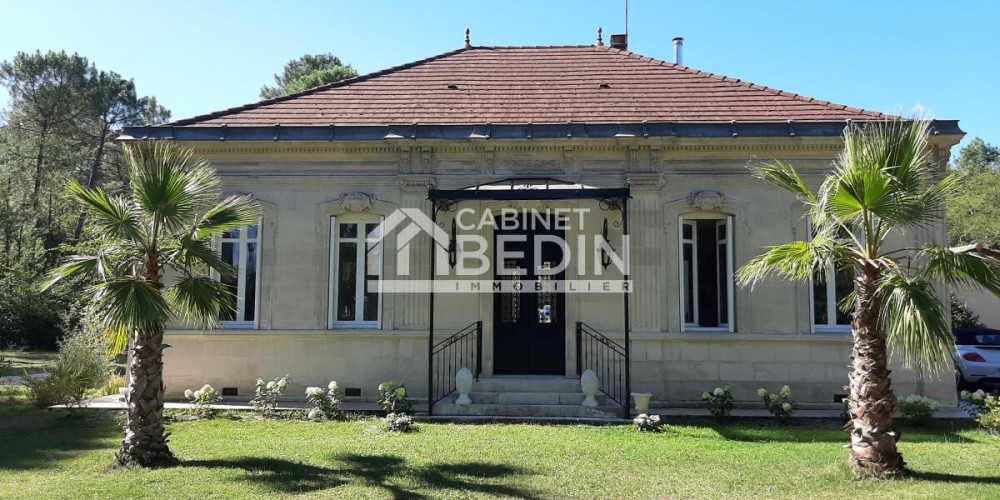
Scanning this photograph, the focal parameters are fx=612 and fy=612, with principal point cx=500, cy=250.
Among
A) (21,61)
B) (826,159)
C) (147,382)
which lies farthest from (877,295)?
(21,61)

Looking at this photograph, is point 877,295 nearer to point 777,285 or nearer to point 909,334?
point 909,334

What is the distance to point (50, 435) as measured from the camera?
27.0 ft

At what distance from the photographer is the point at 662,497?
5.56 m

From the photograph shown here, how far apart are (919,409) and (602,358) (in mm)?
4618

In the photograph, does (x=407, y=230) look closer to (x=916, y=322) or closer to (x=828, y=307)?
(x=828, y=307)

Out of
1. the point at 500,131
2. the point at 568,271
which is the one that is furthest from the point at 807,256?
the point at 500,131

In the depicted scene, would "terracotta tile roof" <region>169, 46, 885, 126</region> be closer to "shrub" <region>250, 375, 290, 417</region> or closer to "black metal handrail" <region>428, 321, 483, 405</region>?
"black metal handrail" <region>428, 321, 483, 405</region>

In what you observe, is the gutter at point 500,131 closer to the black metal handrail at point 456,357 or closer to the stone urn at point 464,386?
the black metal handrail at point 456,357

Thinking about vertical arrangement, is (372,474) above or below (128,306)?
below

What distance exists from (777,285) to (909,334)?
518cm

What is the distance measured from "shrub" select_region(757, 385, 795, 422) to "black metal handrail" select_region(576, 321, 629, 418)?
214 centimetres

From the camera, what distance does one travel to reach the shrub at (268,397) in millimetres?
9602

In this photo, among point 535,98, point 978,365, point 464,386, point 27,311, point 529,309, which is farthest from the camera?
point 27,311

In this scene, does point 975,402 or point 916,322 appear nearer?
point 916,322
